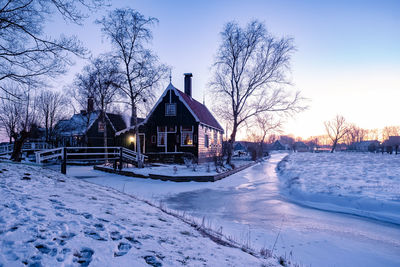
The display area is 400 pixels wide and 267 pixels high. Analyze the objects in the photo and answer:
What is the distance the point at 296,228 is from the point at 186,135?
16072 mm

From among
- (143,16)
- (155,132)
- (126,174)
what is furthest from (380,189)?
(155,132)

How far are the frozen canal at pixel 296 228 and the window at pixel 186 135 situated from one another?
11.9 meters

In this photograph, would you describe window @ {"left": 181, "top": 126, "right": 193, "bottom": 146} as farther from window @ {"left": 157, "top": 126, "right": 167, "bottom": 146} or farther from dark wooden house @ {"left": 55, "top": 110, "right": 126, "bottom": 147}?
dark wooden house @ {"left": 55, "top": 110, "right": 126, "bottom": 147}

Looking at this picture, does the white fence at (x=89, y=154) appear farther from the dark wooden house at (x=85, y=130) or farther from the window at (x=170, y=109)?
the dark wooden house at (x=85, y=130)

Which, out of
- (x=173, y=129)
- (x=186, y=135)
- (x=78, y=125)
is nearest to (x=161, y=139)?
(x=173, y=129)

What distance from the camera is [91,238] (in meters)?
2.93

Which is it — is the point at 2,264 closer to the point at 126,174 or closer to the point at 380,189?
the point at 380,189

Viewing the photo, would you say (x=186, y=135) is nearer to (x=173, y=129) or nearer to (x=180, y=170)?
(x=173, y=129)

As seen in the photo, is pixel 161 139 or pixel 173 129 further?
pixel 161 139

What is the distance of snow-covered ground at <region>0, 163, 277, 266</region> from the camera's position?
7.91 feet


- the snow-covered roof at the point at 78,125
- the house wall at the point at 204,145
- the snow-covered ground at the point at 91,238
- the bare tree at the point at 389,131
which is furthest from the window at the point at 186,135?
the bare tree at the point at 389,131

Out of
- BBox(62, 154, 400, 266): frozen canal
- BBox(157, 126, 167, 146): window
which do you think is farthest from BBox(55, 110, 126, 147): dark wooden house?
BBox(62, 154, 400, 266): frozen canal

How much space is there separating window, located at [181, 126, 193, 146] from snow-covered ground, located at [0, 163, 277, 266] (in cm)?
1567

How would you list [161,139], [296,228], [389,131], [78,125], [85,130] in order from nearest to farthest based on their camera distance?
1. [296,228]
2. [161,139]
3. [85,130]
4. [78,125]
5. [389,131]
